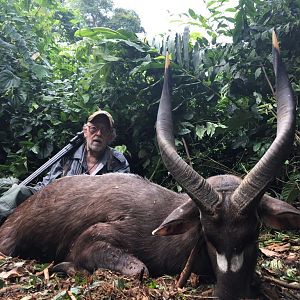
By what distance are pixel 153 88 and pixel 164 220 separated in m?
3.73

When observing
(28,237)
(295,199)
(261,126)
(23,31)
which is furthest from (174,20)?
(28,237)

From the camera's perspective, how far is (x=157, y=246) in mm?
4066

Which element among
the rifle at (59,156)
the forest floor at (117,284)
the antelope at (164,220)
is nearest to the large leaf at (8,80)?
the rifle at (59,156)

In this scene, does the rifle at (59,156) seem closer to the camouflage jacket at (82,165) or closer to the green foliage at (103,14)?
the camouflage jacket at (82,165)

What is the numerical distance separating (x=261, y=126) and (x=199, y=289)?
3.14m

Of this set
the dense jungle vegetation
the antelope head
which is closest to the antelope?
the antelope head

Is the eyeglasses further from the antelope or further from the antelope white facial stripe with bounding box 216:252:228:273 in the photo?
the antelope white facial stripe with bounding box 216:252:228:273

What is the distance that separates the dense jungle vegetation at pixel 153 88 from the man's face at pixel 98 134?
0.43m

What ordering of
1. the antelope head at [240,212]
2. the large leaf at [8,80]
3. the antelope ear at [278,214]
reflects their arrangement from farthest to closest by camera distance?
1. the large leaf at [8,80]
2. the antelope ear at [278,214]
3. the antelope head at [240,212]

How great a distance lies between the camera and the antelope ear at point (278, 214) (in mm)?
3326

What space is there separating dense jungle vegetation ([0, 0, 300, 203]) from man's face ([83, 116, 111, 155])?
428 mm

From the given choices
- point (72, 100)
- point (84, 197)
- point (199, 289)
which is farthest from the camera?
point (72, 100)

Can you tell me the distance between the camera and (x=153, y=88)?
7.11m

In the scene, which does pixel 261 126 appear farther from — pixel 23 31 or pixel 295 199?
pixel 23 31
